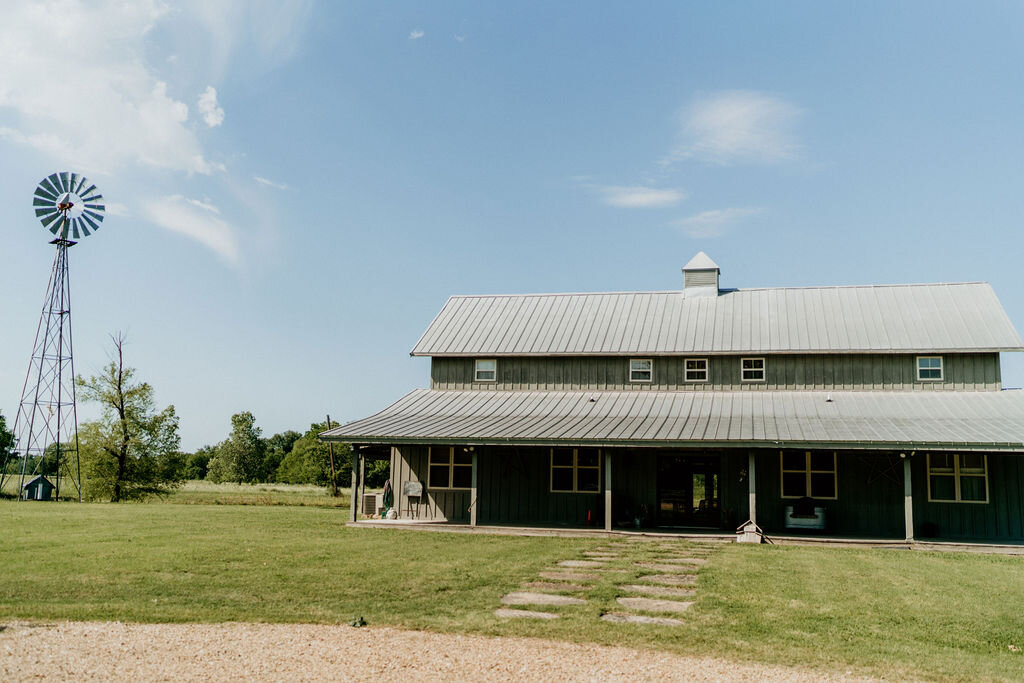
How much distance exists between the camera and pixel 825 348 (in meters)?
21.2

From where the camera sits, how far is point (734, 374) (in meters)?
21.8

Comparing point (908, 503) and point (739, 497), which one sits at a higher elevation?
point (908, 503)

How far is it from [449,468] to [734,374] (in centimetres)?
796

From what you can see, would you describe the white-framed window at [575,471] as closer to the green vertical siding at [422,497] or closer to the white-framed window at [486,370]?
the green vertical siding at [422,497]

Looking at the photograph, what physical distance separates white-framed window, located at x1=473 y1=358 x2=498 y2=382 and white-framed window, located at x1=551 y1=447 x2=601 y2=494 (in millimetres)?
3424

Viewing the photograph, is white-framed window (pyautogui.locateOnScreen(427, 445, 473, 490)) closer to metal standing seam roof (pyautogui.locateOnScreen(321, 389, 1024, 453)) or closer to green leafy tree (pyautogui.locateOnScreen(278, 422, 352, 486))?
metal standing seam roof (pyautogui.locateOnScreen(321, 389, 1024, 453))

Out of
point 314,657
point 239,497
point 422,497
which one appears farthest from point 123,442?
point 314,657

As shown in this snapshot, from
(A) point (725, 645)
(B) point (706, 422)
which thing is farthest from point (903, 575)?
(B) point (706, 422)

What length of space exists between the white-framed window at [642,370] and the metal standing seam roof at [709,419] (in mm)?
578

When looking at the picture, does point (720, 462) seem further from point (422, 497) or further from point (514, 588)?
point (514, 588)

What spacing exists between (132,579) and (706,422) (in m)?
12.8

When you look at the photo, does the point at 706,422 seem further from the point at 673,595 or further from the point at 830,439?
the point at 673,595

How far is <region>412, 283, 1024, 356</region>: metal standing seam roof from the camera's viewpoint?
69.5ft

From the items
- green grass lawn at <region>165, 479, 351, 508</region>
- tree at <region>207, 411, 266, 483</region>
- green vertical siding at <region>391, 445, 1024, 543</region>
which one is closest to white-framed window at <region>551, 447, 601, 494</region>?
green vertical siding at <region>391, 445, 1024, 543</region>
